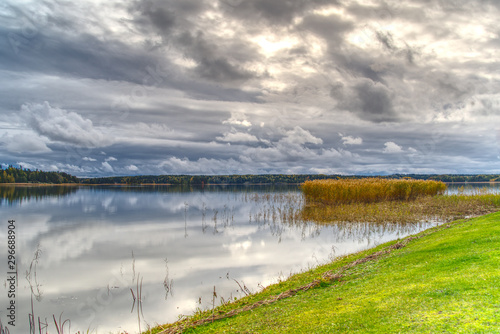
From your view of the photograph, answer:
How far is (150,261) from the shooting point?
640 inches

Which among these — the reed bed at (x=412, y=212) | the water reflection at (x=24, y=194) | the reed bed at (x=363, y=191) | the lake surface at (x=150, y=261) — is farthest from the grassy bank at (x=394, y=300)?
the water reflection at (x=24, y=194)

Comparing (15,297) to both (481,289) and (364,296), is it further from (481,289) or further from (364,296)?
(481,289)

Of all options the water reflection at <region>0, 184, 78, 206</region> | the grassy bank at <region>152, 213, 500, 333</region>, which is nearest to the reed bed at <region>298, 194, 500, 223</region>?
the grassy bank at <region>152, 213, 500, 333</region>

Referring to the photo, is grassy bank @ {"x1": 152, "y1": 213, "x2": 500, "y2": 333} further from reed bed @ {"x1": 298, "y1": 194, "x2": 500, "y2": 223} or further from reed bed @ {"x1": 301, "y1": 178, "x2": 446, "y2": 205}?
reed bed @ {"x1": 301, "y1": 178, "x2": 446, "y2": 205}

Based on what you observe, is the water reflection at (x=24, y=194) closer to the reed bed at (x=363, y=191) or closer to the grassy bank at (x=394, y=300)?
the reed bed at (x=363, y=191)

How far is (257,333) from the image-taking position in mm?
6406

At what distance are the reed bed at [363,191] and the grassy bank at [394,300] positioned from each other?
26.4 m

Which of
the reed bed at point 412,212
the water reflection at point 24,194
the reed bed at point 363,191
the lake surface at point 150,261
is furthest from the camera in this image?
the water reflection at point 24,194

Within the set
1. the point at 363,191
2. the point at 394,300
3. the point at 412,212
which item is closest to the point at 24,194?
the point at 363,191

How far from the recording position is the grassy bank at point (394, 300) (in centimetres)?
545

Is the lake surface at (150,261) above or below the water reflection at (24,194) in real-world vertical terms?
above

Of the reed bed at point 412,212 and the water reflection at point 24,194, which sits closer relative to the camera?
the reed bed at point 412,212

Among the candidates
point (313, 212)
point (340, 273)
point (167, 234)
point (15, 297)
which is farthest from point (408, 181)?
point (15, 297)

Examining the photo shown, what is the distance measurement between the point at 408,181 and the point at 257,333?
40005 millimetres
